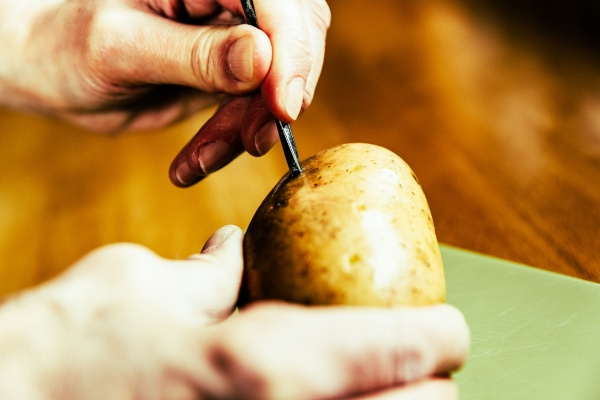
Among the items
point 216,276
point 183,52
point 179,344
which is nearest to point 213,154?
point 183,52

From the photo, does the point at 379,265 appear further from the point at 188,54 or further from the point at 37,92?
the point at 37,92

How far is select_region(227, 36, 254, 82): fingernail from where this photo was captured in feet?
2.49

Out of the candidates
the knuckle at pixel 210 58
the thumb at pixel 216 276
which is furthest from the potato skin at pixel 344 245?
the knuckle at pixel 210 58

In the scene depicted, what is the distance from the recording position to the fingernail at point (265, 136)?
0.98 metres

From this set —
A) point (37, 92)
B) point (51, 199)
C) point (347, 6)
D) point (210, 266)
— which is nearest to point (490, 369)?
point (210, 266)

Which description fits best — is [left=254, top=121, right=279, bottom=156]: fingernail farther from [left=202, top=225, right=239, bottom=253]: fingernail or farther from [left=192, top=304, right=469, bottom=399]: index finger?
[left=192, top=304, right=469, bottom=399]: index finger

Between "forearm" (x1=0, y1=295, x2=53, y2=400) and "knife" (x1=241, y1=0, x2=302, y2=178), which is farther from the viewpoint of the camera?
"knife" (x1=241, y1=0, x2=302, y2=178)

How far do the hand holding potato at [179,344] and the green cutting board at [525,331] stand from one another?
269mm

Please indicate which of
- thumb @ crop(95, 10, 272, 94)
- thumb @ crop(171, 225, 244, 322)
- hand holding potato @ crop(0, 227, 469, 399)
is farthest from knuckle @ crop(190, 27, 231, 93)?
hand holding potato @ crop(0, 227, 469, 399)

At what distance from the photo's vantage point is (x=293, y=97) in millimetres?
776

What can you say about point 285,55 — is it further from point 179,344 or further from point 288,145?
point 179,344

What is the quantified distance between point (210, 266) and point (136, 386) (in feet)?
0.49

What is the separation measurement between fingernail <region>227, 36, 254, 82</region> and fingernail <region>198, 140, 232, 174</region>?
30 centimetres

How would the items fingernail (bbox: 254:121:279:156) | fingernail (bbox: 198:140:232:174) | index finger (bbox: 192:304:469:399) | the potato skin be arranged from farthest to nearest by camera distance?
fingernail (bbox: 198:140:232:174) → fingernail (bbox: 254:121:279:156) → the potato skin → index finger (bbox: 192:304:469:399)
